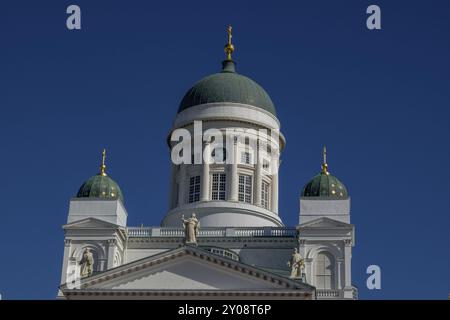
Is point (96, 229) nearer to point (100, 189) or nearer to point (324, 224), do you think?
point (100, 189)

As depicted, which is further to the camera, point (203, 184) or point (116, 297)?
point (203, 184)

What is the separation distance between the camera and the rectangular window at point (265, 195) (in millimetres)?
78250

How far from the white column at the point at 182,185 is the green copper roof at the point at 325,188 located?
8.94 metres

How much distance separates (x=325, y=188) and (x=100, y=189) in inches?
564

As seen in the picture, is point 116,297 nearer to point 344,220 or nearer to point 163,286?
point 163,286

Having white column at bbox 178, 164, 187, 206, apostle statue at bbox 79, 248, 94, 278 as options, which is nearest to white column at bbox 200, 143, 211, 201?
white column at bbox 178, 164, 187, 206

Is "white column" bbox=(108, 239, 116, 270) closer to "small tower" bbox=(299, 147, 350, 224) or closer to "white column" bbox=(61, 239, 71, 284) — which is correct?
"white column" bbox=(61, 239, 71, 284)

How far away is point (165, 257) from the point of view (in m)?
64.0

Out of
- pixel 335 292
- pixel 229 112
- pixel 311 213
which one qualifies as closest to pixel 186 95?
pixel 229 112

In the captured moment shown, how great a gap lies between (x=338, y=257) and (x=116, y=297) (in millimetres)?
14562

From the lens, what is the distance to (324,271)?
70.2m

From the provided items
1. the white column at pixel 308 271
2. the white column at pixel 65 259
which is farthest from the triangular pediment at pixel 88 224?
the white column at pixel 308 271
